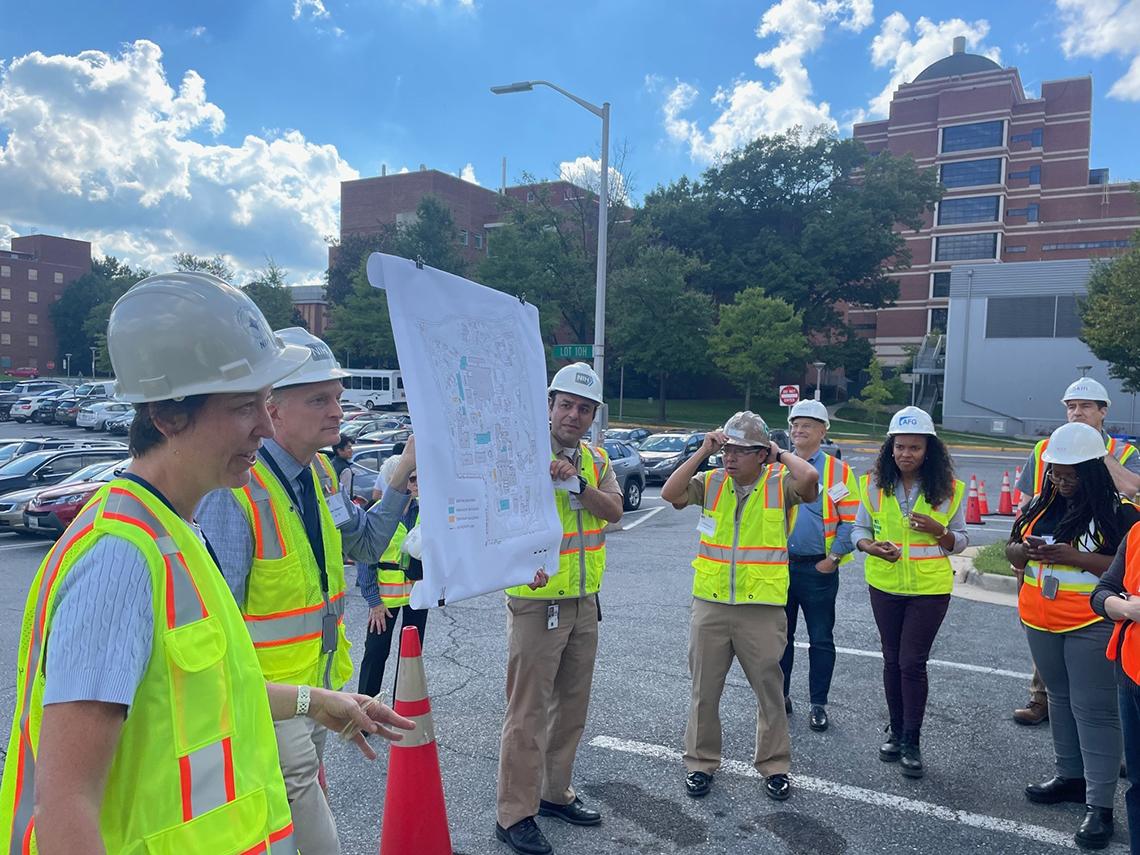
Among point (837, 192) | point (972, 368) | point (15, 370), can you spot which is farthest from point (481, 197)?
point (15, 370)

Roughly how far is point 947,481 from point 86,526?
4.83 m

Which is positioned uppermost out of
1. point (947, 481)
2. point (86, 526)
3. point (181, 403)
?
point (181, 403)

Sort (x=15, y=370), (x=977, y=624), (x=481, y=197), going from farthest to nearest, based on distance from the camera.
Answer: (x=15, y=370) < (x=481, y=197) < (x=977, y=624)

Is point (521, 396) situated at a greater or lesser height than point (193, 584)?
greater

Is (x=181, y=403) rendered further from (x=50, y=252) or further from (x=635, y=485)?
(x=50, y=252)

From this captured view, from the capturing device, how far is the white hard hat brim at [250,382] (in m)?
1.56

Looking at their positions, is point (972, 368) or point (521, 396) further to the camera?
point (972, 368)

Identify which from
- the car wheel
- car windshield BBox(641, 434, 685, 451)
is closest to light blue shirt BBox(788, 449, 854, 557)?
the car wheel

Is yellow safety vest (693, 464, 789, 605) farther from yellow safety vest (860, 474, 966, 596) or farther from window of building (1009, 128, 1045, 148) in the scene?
window of building (1009, 128, 1045, 148)

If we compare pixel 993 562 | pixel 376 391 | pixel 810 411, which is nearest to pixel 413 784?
pixel 810 411

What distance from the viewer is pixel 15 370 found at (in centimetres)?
8569

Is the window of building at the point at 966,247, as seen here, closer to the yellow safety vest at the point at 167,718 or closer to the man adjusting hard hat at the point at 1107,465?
the man adjusting hard hat at the point at 1107,465

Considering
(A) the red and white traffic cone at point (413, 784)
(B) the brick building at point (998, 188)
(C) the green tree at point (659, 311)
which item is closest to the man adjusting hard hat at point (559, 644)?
(A) the red and white traffic cone at point (413, 784)

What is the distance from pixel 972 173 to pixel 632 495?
62.3 meters
